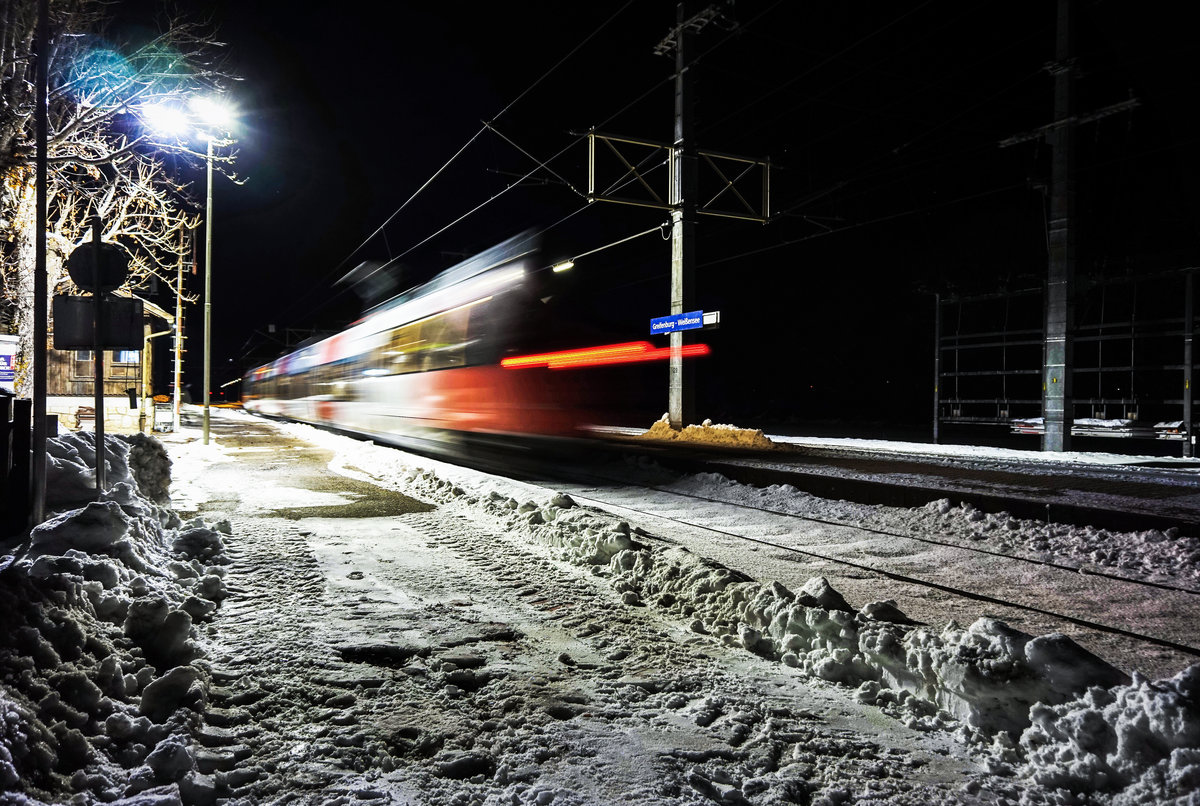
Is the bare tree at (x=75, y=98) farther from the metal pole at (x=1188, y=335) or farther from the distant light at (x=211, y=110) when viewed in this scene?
the metal pole at (x=1188, y=335)

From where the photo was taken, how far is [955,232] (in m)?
33.4

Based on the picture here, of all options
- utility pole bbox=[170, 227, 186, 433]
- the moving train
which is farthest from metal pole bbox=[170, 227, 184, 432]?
the moving train

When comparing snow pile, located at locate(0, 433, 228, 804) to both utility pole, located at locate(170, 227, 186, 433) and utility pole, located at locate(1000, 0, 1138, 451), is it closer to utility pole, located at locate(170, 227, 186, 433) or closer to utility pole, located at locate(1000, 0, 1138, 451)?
utility pole, located at locate(1000, 0, 1138, 451)

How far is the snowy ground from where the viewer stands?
123 inches

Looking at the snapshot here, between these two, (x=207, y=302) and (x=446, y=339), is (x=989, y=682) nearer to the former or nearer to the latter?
(x=446, y=339)

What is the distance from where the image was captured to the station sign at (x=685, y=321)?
20.1m

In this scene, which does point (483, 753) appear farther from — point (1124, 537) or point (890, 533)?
point (1124, 537)

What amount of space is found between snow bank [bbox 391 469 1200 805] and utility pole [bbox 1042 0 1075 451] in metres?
15.0

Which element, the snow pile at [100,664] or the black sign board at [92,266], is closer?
the snow pile at [100,664]

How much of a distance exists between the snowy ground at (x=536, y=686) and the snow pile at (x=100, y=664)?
0.01 metres

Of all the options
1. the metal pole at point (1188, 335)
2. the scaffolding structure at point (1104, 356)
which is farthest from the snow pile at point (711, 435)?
the metal pole at point (1188, 335)

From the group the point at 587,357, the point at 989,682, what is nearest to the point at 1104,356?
the point at 587,357

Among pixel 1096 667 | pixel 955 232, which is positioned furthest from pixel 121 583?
pixel 955 232

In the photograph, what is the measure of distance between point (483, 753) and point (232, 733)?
1.23 metres
